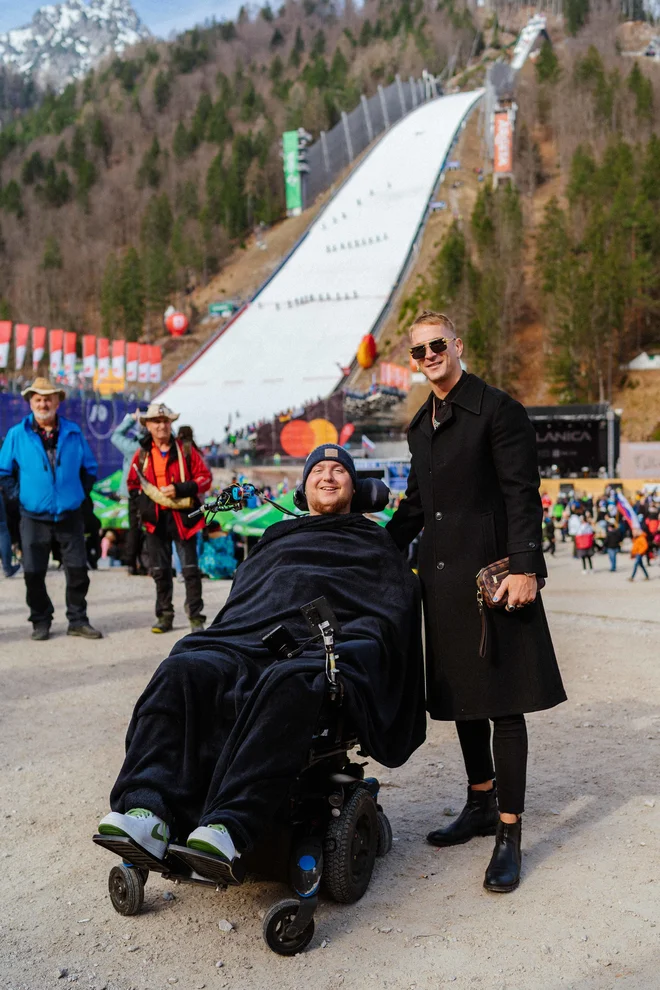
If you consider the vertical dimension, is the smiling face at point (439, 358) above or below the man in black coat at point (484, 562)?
above

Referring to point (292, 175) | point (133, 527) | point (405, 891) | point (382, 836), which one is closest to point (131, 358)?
point (133, 527)

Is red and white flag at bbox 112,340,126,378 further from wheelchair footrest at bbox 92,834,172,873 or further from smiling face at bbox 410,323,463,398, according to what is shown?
wheelchair footrest at bbox 92,834,172,873

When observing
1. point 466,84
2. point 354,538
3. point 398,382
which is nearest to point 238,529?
point 354,538

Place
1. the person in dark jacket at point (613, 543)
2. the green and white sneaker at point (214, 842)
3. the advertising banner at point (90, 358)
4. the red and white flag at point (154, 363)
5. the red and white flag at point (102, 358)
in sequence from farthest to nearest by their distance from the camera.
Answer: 1. the red and white flag at point (154, 363)
2. the red and white flag at point (102, 358)
3. the advertising banner at point (90, 358)
4. the person in dark jacket at point (613, 543)
5. the green and white sneaker at point (214, 842)

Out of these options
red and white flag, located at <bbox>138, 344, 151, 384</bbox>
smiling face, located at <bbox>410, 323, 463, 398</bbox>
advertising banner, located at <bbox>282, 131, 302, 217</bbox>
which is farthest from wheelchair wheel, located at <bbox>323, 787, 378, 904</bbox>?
advertising banner, located at <bbox>282, 131, 302, 217</bbox>

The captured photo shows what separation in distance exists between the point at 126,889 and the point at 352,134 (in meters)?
82.1

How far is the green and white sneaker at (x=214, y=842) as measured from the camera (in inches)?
93.3

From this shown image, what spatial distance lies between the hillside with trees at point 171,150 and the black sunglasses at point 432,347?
7106 cm

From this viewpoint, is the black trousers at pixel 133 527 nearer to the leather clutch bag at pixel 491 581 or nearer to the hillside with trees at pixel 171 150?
the leather clutch bag at pixel 491 581

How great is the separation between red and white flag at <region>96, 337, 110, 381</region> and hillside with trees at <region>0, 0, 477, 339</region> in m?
38.7

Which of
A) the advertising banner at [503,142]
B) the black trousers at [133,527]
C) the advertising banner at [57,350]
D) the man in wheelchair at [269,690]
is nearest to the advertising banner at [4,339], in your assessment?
the advertising banner at [57,350]

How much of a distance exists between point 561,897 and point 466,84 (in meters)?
100

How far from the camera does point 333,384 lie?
128 ft

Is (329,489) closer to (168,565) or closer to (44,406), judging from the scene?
(44,406)
